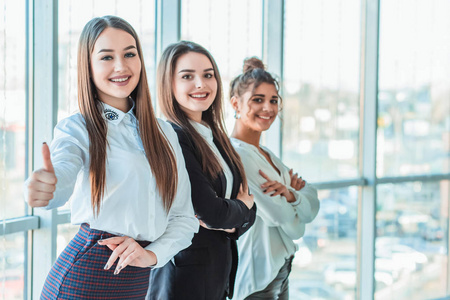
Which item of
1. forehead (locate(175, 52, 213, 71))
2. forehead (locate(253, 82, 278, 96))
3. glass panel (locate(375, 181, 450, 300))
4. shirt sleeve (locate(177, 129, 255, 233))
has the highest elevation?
forehead (locate(175, 52, 213, 71))

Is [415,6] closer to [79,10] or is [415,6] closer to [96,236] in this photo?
[79,10]

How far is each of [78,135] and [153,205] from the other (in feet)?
0.93

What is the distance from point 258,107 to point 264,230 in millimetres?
595

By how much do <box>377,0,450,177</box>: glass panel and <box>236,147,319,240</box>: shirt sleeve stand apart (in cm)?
190

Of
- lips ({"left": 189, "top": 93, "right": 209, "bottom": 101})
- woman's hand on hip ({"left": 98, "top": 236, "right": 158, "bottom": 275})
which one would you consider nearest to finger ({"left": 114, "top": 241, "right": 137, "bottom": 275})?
woman's hand on hip ({"left": 98, "top": 236, "right": 158, "bottom": 275})

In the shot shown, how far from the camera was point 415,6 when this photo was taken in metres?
4.38

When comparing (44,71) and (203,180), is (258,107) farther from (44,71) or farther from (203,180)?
(44,71)

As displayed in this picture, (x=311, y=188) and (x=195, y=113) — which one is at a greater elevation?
(x=195, y=113)

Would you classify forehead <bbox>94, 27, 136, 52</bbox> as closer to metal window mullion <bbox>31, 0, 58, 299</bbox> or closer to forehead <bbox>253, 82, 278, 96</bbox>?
metal window mullion <bbox>31, 0, 58, 299</bbox>

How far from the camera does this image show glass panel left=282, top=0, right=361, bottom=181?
362 cm

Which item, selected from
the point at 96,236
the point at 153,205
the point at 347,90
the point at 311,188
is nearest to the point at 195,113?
the point at 153,205

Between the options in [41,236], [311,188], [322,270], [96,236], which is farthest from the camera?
[322,270]

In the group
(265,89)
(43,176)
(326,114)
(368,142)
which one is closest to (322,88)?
(326,114)

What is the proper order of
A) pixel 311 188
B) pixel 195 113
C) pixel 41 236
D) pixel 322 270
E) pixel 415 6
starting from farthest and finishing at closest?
pixel 415 6, pixel 322 270, pixel 311 188, pixel 41 236, pixel 195 113
